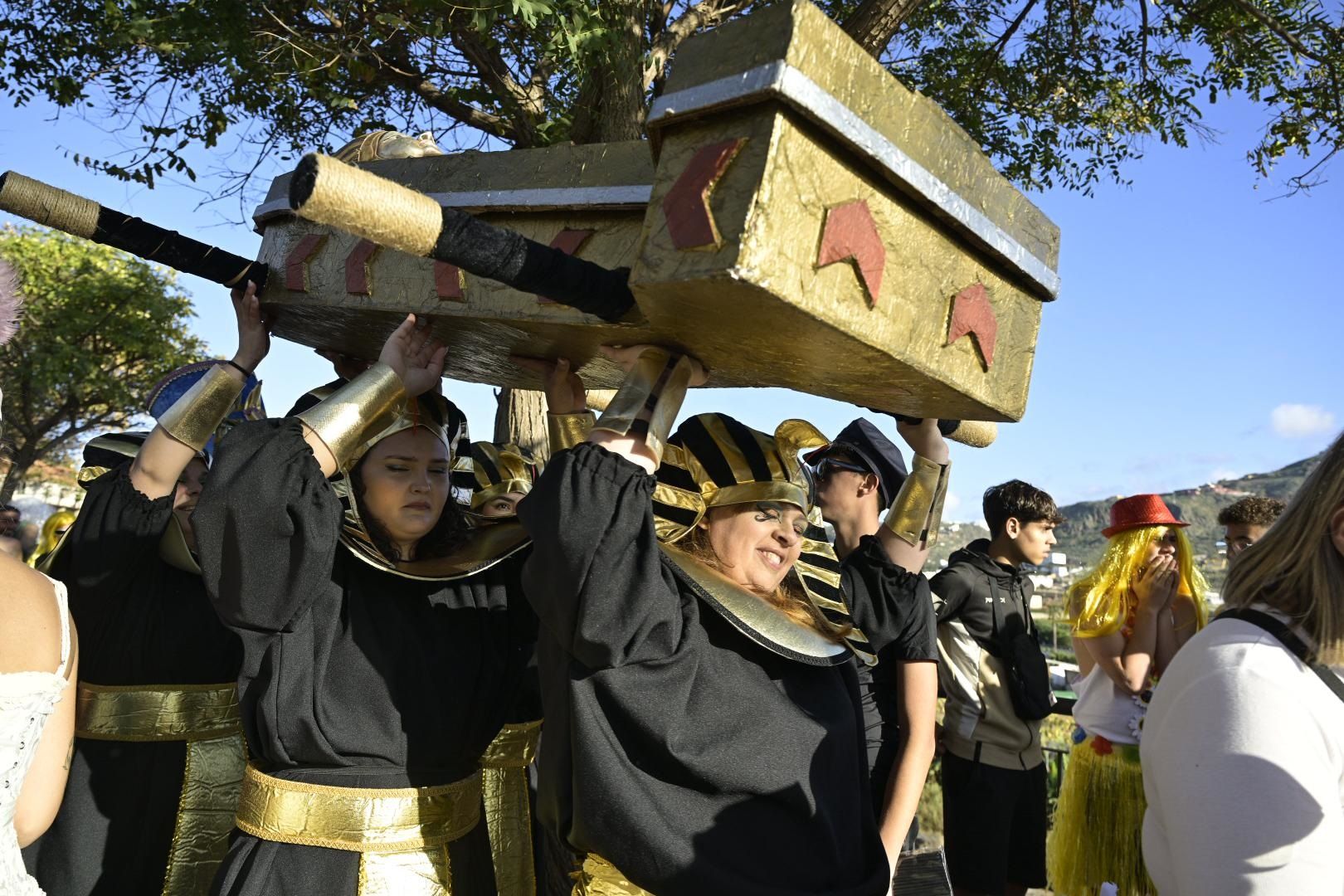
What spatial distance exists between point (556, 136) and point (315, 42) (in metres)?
1.20

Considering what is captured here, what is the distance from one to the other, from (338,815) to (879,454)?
83.9 inches

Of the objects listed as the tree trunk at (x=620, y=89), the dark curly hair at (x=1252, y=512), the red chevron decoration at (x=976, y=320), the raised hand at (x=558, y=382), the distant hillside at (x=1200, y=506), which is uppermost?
the distant hillside at (x=1200, y=506)

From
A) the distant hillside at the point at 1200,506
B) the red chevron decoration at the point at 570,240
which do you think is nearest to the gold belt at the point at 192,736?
the red chevron decoration at the point at 570,240

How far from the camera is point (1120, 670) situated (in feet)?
15.0

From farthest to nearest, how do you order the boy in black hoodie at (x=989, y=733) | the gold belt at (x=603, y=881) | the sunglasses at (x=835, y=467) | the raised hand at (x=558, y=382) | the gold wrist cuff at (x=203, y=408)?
the boy in black hoodie at (x=989, y=733) < the sunglasses at (x=835, y=467) < the raised hand at (x=558, y=382) < the gold wrist cuff at (x=203, y=408) < the gold belt at (x=603, y=881)

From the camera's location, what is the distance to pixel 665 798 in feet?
6.68

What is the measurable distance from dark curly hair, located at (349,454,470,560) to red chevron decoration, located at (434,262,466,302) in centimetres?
55

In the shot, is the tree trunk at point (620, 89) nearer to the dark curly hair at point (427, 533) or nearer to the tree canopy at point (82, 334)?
the dark curly hair at point (427, 533)

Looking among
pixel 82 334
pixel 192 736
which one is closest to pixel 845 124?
pixel 192 736

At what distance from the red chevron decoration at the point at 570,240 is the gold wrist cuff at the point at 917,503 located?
1.43 metres

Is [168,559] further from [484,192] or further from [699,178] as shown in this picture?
[699,178]

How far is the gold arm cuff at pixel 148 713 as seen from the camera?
2836mm

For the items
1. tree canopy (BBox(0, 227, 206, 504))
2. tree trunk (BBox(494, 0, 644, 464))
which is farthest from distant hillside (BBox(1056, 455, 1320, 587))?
tree trunk (BBox(494, 0, 644, 464))

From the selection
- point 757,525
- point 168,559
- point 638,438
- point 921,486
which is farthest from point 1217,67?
point 168,559
